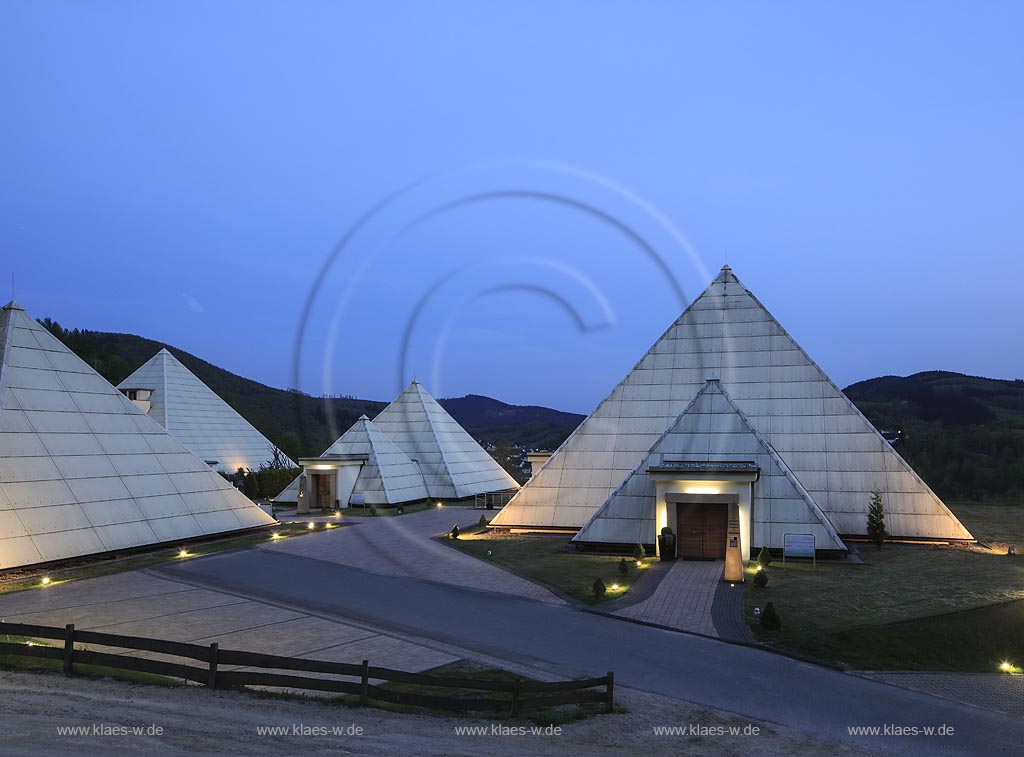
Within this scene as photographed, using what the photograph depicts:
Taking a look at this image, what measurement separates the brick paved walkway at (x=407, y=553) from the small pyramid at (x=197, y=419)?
87.6 ft

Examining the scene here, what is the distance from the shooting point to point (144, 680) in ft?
50.6

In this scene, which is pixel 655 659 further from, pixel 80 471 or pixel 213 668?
pixel 80 471

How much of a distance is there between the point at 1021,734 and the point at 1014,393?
600 feet

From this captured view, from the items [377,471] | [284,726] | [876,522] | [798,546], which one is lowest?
[284,726]

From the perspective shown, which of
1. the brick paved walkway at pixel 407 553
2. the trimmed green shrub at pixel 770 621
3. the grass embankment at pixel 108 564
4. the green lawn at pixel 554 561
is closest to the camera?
the trimmed green shrub at pixel 770 621

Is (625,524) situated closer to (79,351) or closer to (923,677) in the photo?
(923,677)

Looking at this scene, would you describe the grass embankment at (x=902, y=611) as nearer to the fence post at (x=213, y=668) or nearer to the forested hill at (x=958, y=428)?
the fence post at (x=213, y=668)

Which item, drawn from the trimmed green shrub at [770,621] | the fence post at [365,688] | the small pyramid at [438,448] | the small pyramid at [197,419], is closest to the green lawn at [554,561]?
the trimmed green shrub at [770,621]

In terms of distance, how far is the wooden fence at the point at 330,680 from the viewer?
547 inches

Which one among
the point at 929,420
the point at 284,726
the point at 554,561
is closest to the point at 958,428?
the point at 929,420

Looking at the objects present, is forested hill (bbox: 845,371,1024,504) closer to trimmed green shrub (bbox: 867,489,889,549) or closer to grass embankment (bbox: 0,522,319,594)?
trimmed green shrub (bbox: 867,489,889,549)

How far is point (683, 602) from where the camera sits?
2472cm

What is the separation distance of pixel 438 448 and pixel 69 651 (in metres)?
52.0

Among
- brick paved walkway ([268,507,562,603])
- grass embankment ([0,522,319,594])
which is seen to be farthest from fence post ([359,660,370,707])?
grass embankment ([0,522,319,594])
